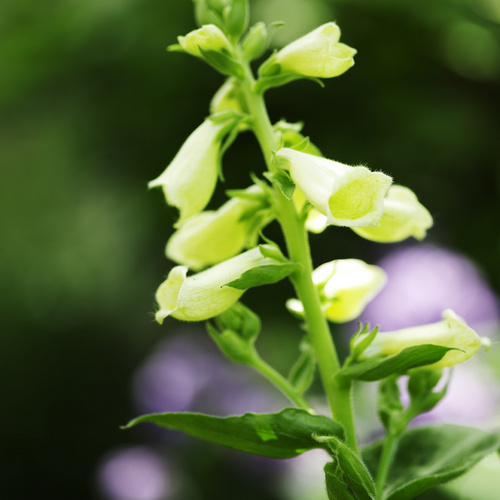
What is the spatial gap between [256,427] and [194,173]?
11.7 inches

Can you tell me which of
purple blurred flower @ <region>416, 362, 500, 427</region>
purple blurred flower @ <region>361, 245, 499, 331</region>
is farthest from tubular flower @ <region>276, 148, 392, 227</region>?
purple blurred flower @ <region>361, 245, 499, 331</region>

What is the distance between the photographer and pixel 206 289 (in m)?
0.68

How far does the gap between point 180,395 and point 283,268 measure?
4.97 ft

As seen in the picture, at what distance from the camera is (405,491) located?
25.5 inches

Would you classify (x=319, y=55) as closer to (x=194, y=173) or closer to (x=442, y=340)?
(x=194, y=173)

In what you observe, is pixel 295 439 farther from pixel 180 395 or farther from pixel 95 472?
pixel 95 472

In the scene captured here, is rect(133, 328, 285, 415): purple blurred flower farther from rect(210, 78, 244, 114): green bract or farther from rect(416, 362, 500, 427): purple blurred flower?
rect(210, 78, 244, 114): green bract

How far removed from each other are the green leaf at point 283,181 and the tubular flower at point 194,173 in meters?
0.12

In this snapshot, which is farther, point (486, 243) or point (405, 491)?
point (486, 243)

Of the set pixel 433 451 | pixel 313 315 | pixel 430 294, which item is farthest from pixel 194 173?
pixel 430 294

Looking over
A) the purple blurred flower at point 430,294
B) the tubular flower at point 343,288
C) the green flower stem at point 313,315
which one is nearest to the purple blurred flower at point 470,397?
the purple blurred flower at point 430,294

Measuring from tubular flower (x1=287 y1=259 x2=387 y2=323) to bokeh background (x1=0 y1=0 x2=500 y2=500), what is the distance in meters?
1.00

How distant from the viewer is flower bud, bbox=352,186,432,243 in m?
0.78

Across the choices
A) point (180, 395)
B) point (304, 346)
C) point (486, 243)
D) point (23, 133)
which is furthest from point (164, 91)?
point (304, 346)
